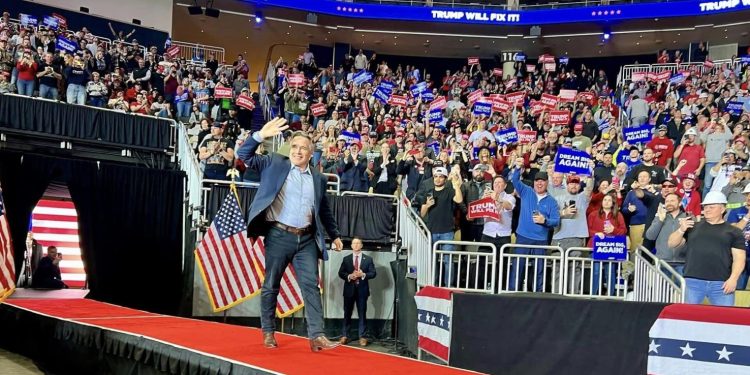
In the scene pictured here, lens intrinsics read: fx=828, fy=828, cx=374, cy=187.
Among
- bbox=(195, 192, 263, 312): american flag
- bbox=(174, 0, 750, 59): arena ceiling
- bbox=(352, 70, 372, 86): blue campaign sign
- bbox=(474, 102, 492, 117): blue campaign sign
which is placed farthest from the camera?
bbox=(174, 0, 750, 59): arena ceiling

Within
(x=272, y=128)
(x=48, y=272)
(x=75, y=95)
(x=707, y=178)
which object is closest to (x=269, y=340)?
(x=272, y=128)

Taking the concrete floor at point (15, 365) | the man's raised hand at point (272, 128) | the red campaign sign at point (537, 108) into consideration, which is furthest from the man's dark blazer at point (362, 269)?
the red campaign sign at point (537, 108)

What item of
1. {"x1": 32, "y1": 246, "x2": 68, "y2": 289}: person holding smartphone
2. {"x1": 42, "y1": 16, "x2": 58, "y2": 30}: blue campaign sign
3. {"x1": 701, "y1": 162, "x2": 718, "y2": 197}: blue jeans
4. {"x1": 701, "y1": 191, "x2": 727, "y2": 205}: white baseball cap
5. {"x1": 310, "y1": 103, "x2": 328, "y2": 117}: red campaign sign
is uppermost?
{"x1": 42, "y1": 16, "x2": 58, "y2": 30}: blue campaign sign

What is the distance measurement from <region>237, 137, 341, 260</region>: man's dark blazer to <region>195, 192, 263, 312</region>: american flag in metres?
7.25

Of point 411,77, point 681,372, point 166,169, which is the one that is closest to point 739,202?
point 681,372

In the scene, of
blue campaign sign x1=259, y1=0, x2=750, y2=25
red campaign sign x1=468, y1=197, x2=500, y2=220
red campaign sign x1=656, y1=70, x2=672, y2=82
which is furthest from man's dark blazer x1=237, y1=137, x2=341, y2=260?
blue campaign sign x1=259, y1=0, x2=750, y2=25

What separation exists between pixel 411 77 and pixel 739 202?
18.3 meters

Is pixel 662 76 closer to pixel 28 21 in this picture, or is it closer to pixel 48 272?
pixel 48 272

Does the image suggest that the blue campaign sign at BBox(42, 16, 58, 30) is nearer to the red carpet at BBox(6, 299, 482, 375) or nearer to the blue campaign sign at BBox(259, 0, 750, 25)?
the blue campaign sign at BBox(259, 0, 750, 25)

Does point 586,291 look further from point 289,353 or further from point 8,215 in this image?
point 8,215

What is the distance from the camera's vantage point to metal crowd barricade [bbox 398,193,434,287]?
12492mm

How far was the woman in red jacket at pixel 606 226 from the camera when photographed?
11362 mm

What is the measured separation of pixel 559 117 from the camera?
19000 mm

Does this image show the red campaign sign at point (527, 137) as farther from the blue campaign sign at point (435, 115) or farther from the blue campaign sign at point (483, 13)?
the blue campaign sign at point (483, 13)
